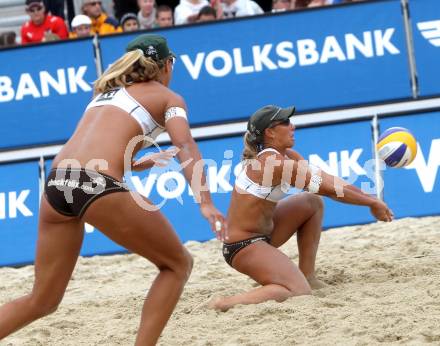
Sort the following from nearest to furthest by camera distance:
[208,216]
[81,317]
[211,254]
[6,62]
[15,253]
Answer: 1. [208,216]
2. [81,317]
3. [211,254]
4. [15,253]
5. [6,62]

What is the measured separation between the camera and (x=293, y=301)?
622 centimetres

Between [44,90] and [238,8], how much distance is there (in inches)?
97.7

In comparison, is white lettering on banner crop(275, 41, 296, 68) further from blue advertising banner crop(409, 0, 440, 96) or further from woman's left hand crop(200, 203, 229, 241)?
woman's left hand crop(200, 203, 229, 241)

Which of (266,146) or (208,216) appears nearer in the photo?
(208,216)

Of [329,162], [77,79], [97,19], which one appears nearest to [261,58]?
[329,162]

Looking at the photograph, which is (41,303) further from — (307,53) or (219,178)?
(307,53)

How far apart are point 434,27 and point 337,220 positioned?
208cm

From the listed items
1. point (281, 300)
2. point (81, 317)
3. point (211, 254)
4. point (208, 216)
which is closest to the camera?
point (208, 216)

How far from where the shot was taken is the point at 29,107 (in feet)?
33.0

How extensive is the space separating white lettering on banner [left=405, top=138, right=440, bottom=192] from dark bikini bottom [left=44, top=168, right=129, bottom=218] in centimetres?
479

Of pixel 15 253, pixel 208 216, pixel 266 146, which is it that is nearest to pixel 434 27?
pixel 266 146

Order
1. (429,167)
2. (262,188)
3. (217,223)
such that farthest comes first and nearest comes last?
(429,167)
(262,188)
(217,223)

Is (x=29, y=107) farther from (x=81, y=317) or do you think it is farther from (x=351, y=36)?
(x=81, y=317)

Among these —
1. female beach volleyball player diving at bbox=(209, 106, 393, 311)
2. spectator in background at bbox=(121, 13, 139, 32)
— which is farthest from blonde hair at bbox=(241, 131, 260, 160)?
spectator in background at bbox=(121, 13, 139, 32)
